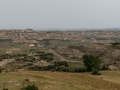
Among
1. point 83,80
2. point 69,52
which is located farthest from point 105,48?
point 83,80

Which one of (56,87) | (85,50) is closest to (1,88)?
(56,87)

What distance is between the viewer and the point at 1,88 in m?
14.1

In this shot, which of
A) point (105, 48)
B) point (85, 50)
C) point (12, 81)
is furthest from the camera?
point (85, 50)

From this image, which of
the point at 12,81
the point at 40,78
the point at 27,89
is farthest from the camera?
the point at 40,78

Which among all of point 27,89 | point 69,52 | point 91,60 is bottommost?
A: point 69,52

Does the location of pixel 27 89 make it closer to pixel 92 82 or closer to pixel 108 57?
pixel 92 82

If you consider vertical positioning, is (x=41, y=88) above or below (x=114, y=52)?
above

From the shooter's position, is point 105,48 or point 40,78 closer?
point 40,78

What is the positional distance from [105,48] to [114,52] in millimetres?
9472

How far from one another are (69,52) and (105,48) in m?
19.3

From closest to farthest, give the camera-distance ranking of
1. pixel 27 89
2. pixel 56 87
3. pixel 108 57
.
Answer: pixel 27 89, pixel 56 87, pixel 108 57

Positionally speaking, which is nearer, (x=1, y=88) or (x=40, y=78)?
(x=1, y=88)

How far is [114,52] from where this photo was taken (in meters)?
77.2

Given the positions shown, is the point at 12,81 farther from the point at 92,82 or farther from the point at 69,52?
the point at 69,52
